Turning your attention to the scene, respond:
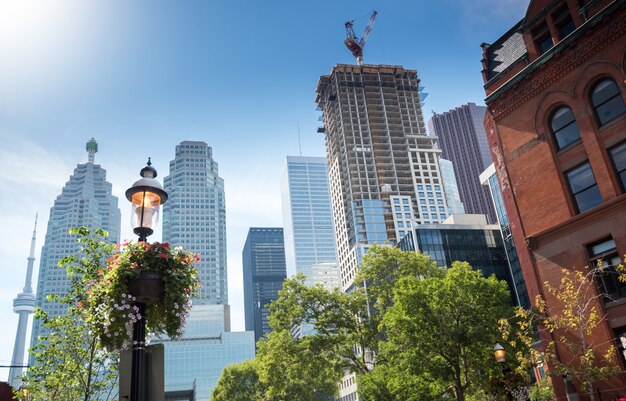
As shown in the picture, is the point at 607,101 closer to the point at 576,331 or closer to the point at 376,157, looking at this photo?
the point at 576,331

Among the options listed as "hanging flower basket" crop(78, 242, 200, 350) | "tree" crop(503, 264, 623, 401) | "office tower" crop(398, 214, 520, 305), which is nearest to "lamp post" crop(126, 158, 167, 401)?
"hanging flower basket" crop(78, 242, 200, 350)

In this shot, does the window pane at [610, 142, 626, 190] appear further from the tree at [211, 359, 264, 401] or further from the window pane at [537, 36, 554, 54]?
the tree at [211, 359, 264, 401]

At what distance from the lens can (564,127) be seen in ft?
88.9

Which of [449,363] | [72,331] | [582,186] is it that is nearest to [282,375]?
[449,363]

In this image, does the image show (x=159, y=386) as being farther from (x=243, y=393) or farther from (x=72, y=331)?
(x=243, y=393)

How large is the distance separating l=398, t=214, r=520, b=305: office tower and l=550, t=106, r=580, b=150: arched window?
8148 centimetres

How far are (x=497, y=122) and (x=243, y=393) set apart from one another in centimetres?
5977

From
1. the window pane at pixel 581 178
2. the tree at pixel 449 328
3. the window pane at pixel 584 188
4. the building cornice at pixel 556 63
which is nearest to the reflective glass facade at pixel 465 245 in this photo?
the tree at pixel 449 328

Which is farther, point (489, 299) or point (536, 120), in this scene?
point (489, 299)

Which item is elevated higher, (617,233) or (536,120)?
(536,120)

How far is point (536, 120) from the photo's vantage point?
92.3 feet

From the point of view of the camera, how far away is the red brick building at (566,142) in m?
24.2

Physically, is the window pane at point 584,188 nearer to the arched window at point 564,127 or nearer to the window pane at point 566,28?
the arched window at point 564,127

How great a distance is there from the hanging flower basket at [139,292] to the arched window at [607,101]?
22185 mm
